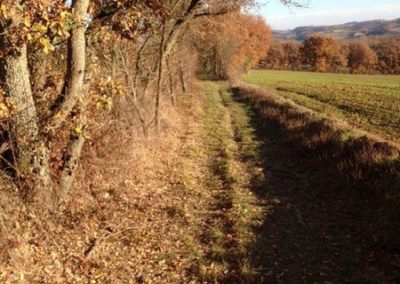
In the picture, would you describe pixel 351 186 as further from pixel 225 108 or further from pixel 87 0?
pixel 225 108

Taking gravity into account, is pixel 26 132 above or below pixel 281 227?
above

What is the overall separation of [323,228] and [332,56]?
329 ft

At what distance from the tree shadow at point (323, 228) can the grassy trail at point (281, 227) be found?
18mm

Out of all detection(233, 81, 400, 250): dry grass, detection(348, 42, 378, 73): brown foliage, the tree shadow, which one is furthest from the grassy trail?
detection(348, 42, 378, 73): brown foliage

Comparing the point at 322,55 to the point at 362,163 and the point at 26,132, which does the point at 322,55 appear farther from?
the point at 26,132

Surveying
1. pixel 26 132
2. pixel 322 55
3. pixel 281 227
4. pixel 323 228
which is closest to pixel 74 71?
pixel 26 132

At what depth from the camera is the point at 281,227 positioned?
9.52m

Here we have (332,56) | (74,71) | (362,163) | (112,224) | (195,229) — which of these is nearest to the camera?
(74,71)

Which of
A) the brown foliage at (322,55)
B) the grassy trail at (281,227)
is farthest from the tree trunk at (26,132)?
the brown foliage at (322,55)

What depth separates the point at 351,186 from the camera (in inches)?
438

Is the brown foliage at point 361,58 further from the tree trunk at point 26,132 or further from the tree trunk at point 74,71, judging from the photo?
the tree trunk at point 26,132

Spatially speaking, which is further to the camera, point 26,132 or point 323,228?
point 323,228

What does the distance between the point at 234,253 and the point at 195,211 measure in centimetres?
231

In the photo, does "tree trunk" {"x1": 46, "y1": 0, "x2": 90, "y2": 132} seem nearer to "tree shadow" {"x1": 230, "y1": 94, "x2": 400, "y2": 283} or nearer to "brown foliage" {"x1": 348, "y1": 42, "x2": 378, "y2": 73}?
"tree shadow" {"x1": 230, "y1": 94, "x2": 400, "y2": 283}
